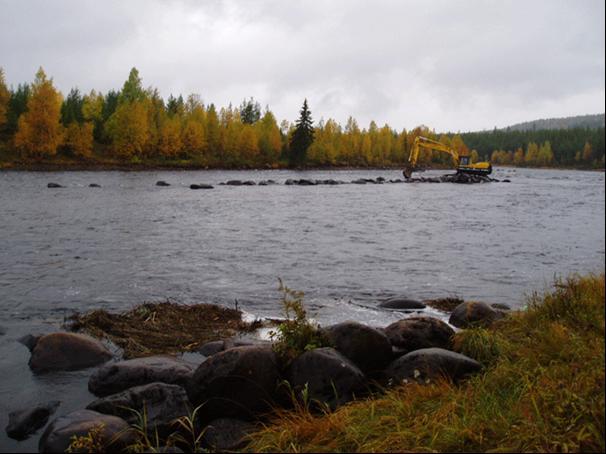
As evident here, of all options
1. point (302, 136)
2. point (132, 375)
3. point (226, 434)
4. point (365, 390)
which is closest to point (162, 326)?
point (132, 375)

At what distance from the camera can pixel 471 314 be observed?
1007cm

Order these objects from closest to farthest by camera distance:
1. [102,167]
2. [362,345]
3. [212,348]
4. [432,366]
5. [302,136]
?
1. [432,366]
2. [362,345]
3. [212,348]
4. [102,167]
5. [302,136]

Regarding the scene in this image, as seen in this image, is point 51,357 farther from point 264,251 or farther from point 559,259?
point 559,259

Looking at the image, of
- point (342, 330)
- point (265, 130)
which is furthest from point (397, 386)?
point (265, 130)

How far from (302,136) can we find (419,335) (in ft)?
315

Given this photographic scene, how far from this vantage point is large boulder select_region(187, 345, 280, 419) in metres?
6.15

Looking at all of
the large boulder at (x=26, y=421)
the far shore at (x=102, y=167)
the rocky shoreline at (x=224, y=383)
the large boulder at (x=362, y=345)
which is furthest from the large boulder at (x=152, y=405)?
the far shore at (x=102, y=167)

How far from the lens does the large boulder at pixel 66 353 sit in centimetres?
774

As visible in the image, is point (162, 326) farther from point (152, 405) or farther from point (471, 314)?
point (471, 314)

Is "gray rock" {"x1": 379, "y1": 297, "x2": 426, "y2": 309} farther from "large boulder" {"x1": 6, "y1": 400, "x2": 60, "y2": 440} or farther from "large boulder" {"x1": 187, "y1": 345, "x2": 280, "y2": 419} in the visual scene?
"large boulder" {"x1": 6, "y1": 400, "x2": 60, "y2": 440}

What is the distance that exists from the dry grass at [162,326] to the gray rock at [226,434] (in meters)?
2.76

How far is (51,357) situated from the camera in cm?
782

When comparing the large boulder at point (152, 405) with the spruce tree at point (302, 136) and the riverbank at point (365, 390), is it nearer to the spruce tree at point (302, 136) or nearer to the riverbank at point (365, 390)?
the riverbank at point (365, 390)

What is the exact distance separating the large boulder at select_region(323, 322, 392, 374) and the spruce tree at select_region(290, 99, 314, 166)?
95.0 meters
